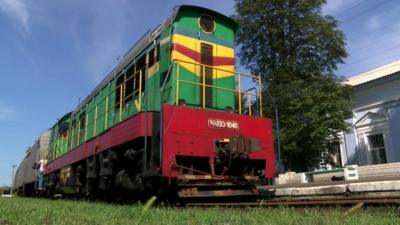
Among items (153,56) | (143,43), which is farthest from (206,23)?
(143,43)

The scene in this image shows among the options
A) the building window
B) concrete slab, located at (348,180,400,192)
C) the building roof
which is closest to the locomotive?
concrete slab, located at (348,180,400,192)

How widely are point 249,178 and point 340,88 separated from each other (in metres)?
16.6

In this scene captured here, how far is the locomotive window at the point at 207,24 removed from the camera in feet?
31.6

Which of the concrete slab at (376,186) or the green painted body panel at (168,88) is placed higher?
the green painted body panel at (168,88)

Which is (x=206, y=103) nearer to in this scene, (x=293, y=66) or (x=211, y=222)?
(x=211, y=222)

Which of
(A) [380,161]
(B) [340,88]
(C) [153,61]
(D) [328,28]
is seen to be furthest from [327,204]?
(A) [380,161]

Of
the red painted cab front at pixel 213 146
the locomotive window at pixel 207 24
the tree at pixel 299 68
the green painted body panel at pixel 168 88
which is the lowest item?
the red painted cab front at pixel 213 146

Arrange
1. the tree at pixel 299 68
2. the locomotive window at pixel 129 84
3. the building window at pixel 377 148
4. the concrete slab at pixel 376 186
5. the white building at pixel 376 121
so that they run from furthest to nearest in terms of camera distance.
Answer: the building window at pixel 377 148 → the white building at pixel 376 121 → the tree at pixel 299 68 → the locomotive window at pixel 129 84 → the concrete slab at pixel 376 186

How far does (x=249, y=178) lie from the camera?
830 centimetres

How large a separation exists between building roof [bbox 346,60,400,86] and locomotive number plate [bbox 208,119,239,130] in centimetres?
2052

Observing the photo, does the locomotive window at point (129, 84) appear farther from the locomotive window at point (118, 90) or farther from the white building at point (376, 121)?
the white building at point (376, 121)

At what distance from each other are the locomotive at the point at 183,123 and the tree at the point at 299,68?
38.6 ft

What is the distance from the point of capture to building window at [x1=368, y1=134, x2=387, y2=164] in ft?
84.2

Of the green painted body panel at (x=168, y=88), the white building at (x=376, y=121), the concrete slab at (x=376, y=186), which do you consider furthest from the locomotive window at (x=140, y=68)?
the white building at (x=376, y=121)
